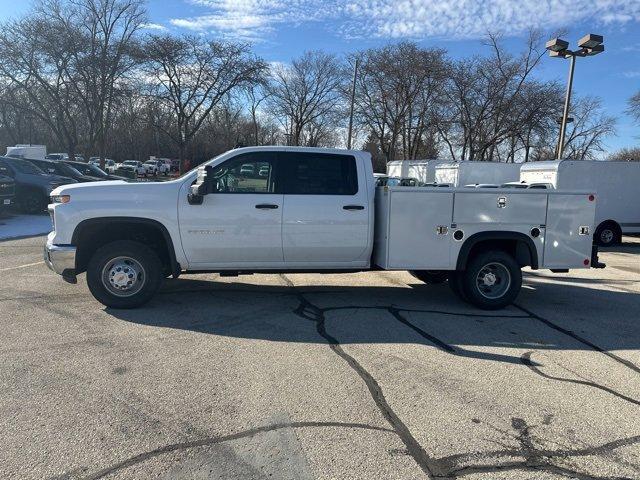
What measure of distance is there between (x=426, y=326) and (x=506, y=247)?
75.1 inches

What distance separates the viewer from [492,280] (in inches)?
270

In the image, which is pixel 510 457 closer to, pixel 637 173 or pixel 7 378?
pixel 7 378

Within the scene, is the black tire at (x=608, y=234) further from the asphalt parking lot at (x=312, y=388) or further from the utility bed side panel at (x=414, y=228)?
the utility bed side panel at (x=414, y=228)

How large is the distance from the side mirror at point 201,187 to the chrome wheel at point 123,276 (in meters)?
1.02

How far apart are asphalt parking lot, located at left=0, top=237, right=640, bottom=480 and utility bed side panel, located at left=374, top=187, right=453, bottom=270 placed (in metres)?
0.68

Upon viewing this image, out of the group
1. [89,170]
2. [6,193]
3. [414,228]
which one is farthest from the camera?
[89,170]

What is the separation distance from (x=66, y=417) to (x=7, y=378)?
98cm

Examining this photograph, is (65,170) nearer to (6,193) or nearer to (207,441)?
(6,193)

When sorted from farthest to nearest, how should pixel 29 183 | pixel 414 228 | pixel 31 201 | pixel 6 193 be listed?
pixel 31 201, pixel 29 183, pixel 6 193, pixel 414 228

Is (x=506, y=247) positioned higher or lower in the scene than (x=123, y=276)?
higher

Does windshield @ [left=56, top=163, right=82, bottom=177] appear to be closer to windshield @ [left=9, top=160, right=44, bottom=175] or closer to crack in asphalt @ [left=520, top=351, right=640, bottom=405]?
windshield @ [left=9, top=160, right=44, bottom=175]

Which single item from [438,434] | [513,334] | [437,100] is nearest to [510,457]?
[438,434]

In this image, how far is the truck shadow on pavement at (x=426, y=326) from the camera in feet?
10.4

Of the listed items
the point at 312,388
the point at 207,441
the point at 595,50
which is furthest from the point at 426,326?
the point at 595,50
